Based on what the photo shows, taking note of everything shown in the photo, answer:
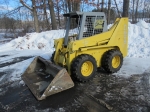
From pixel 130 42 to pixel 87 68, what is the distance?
4.88 metres

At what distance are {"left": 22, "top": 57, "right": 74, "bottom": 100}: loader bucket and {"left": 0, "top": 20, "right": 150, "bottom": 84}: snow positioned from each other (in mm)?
560

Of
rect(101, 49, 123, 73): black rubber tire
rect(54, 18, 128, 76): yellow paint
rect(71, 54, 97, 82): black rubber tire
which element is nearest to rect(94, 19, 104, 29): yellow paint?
rect(54, 18, 128, 76): yellow paint

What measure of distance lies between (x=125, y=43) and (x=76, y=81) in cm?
241

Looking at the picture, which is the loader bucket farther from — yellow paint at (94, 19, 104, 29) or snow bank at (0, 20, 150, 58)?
snow bank at (0, 20, 150, 58)

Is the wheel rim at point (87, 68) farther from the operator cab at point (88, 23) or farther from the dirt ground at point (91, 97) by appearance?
the operator cab at point (88, 23)

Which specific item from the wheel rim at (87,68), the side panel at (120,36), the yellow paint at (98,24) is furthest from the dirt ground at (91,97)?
the yellow paint at (98,24)

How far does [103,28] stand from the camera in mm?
5387

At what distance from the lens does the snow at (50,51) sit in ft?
19.9

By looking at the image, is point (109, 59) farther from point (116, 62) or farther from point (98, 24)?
point (98, 24)

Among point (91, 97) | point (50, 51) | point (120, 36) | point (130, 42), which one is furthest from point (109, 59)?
point (50, 51)

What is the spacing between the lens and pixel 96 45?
5.14 metres

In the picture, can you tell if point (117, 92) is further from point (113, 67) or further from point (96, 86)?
point (113, 67)

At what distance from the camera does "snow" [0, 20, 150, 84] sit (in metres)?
6.05

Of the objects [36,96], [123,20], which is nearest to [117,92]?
[36,96]
